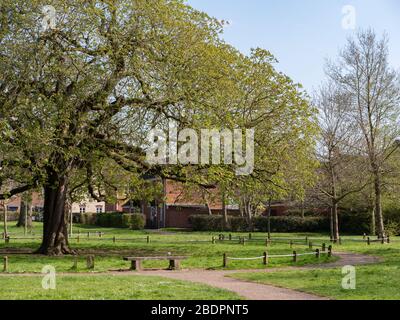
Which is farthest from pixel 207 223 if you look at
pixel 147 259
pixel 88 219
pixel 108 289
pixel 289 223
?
pixel 108 289

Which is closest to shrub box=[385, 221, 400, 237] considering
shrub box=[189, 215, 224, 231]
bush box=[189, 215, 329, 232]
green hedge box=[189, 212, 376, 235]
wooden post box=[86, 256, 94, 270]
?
green hedge box=[189, 212, 376, 235]

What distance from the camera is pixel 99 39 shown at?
2584 centimetres

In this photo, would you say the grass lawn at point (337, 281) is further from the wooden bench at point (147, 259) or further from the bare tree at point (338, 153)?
the bare tree at point (338, 153)

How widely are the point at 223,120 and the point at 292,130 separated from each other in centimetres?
430

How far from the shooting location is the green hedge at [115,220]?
70.2m

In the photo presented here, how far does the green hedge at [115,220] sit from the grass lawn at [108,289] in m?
51.5

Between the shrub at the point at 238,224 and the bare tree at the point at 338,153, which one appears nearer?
the bare tree at the point at 338,153

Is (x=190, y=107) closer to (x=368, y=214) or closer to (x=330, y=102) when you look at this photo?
(x=330, y=102)

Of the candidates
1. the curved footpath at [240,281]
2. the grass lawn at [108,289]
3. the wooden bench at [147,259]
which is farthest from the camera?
the wooden bench at [147,259]

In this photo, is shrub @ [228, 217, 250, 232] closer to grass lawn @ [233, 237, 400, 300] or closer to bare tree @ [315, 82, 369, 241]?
bare tree @ [315, 82, 369, 241]

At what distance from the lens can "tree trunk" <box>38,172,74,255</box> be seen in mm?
28312

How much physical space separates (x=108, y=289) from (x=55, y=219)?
1450cm

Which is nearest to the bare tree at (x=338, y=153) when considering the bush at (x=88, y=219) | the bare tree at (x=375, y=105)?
the bare tree at (x=375, y=105)

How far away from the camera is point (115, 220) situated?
74.6 meters
